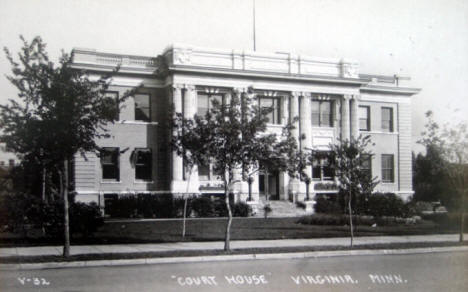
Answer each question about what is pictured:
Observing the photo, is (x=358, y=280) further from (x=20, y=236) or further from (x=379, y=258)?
(x=20, y=236)

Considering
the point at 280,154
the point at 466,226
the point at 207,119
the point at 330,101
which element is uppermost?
the point at 330,101

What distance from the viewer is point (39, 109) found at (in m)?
14.8

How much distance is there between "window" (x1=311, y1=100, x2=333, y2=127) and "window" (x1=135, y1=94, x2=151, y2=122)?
475 inches

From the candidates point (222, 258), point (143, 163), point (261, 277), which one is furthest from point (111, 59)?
point (261, 277)

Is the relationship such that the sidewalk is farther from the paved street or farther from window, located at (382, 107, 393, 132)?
window, located at (382, 107, 393, 132)

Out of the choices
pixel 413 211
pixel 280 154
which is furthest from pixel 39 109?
pixel 413 211

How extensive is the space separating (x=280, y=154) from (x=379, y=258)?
171 inches

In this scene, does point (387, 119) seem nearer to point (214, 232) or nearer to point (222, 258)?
point (214, 232)

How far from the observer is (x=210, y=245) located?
18.5m

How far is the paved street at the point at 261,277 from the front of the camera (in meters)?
11.1

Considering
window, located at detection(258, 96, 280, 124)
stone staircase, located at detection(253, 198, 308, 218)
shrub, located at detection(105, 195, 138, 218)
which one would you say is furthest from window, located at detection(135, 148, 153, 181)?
window, located at detection(258, 96, 280, 124)

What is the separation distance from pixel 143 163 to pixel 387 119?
1979 cm

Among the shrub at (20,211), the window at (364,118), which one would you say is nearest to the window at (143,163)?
the window at (364,118)

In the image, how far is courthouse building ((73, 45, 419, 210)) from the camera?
35.1 meters
